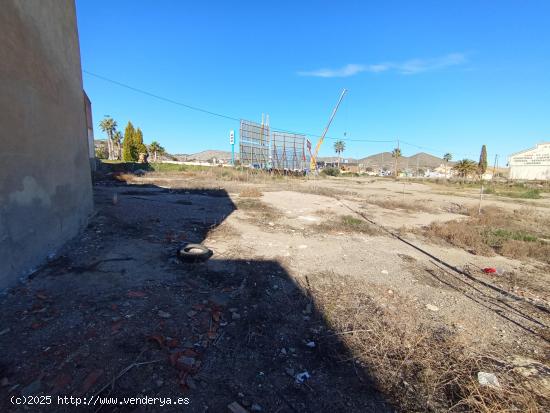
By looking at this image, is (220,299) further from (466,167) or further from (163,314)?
(466,167)

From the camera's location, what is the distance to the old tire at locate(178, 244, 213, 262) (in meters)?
4.30

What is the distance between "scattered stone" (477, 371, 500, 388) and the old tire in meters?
3.55

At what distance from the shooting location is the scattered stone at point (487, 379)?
215cm

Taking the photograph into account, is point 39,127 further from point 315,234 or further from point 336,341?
point 315,234

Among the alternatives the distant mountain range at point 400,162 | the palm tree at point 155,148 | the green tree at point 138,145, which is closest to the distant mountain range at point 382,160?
the distant mountain range at point 400,162

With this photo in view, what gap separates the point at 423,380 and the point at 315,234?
4584 millimetres

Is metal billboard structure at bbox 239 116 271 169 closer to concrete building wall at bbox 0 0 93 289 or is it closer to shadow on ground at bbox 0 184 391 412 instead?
concrete building wall at bbox 0 0 93 289

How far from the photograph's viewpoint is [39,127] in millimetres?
3852

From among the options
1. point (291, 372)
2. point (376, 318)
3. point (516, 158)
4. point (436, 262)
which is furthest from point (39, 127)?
point (516, 158)

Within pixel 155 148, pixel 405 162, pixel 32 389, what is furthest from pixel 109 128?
pixel 405 162

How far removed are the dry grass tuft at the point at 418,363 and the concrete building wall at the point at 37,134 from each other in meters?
3.70

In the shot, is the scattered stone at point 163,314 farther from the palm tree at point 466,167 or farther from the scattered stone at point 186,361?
the palm tree at point 466,167

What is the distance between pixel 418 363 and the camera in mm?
2377

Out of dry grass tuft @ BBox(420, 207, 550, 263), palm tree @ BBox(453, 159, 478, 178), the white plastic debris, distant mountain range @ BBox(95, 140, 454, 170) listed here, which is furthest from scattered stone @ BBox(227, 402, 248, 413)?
distant mountain range @ BBox(95, 140, 454, 170)
